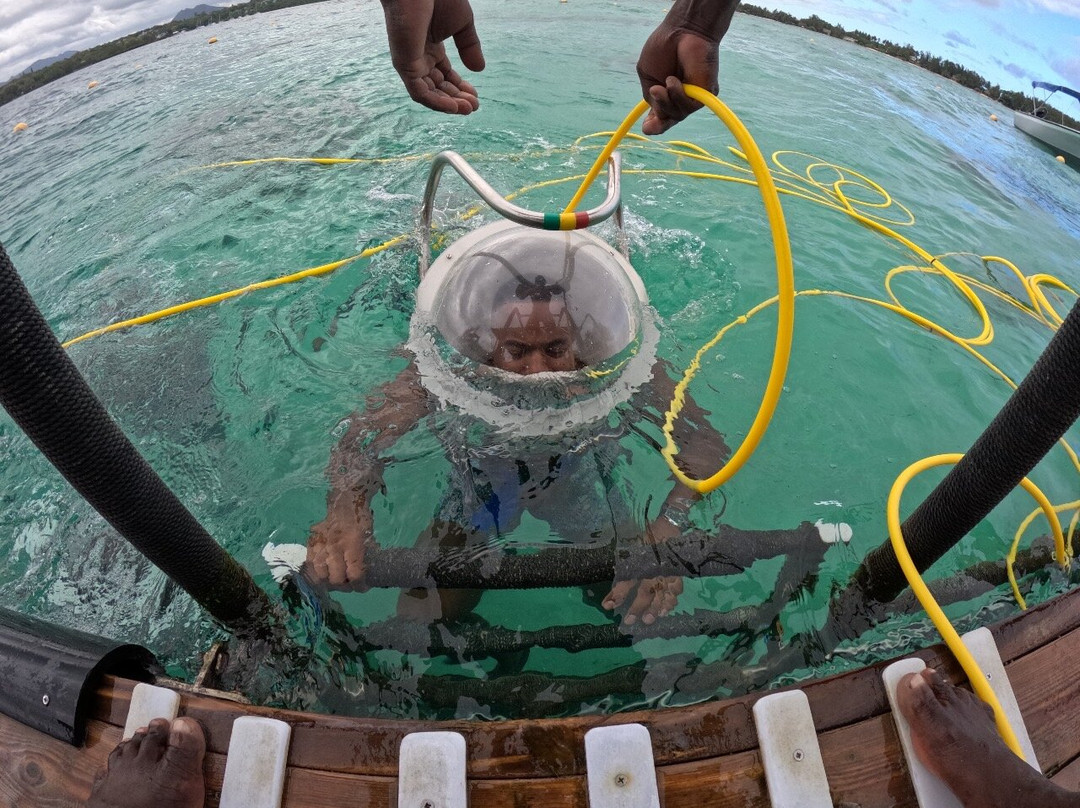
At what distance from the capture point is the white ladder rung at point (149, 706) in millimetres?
1561

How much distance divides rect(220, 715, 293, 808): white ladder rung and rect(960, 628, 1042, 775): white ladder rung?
6.44 feet

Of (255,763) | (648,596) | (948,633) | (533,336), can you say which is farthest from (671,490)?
(255,763)

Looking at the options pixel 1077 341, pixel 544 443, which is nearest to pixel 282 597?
pixel 544 443

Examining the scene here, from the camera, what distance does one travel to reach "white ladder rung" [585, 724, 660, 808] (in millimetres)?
1464

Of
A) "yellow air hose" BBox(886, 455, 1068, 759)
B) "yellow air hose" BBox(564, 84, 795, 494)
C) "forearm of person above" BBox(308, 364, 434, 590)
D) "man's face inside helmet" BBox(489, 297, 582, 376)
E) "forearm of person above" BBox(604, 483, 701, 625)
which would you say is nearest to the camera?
"yellow air hose" BBox(564, 84, 795, 494)

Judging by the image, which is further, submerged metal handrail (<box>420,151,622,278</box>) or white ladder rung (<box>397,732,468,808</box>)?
submerged metal handrail (<box>420,151,622,278</box>)

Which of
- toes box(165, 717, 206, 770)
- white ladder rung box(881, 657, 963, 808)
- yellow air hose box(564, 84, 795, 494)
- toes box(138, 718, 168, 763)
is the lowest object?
white ladder rung box(881, 657, 963, 808)

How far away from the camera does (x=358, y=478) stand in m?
2.68

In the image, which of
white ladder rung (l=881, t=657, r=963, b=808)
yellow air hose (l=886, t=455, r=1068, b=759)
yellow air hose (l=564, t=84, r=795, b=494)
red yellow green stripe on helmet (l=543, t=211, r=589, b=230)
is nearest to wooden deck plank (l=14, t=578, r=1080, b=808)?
white ladder rung (l=881, t=657, r=963, b=808)

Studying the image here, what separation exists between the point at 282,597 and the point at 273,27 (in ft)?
74.6

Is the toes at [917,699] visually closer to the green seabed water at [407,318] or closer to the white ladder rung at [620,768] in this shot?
the green seabed water at [407,318]

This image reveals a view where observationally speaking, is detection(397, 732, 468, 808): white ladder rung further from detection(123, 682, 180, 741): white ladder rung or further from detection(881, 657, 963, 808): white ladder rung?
detection(881, 657, 963, 808): white ladder rung

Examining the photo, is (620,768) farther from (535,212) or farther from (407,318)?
(407,318)

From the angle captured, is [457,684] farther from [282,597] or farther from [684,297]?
[684,297]
